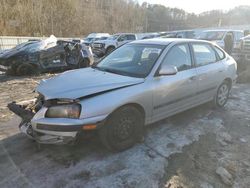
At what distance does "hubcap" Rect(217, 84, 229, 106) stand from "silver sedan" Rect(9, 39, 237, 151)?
46cm

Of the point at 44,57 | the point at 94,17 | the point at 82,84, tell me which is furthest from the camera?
the point at 94,17

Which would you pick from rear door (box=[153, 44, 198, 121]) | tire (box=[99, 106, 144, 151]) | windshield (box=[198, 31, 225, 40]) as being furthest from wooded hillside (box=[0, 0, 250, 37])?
tire (box=[99, 106, 144, 151])

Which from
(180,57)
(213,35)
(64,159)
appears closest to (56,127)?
(64,159)

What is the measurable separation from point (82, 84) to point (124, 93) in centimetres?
63

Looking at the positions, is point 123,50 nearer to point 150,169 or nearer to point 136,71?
point 136,71

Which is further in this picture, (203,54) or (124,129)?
(203,54)

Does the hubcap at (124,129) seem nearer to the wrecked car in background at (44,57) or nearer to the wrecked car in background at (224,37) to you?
the wrecked car in background at (44,57)

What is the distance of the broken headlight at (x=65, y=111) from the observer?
133 inches

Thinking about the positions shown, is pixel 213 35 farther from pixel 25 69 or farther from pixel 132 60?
pixel 132 60

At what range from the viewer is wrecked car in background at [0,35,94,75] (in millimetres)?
10250

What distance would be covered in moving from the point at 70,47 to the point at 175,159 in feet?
30.2

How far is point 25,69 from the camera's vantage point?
10344 mm

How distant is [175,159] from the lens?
148 inches

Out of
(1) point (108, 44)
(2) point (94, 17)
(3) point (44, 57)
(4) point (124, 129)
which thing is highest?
(2) point (94, 17)
